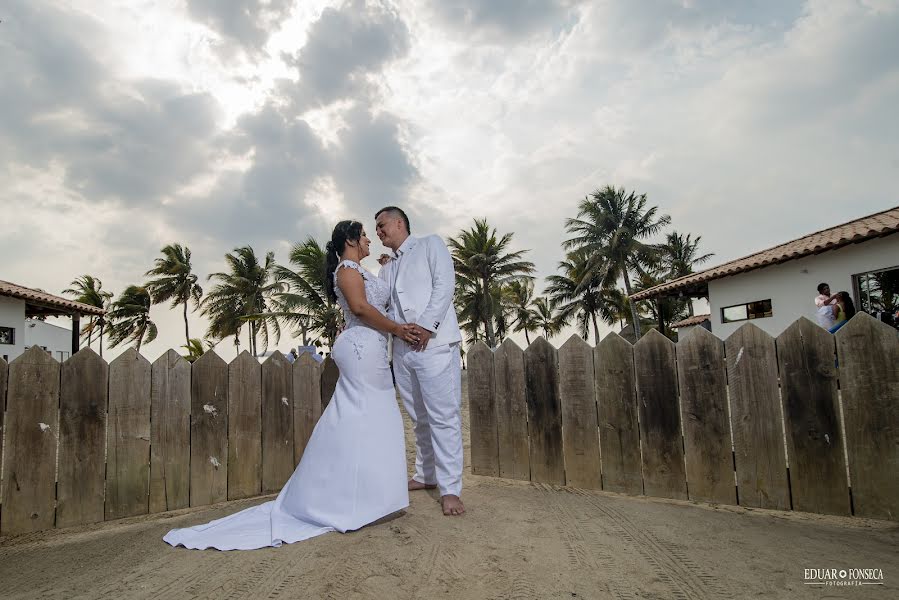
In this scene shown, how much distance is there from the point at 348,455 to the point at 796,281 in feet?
49.2

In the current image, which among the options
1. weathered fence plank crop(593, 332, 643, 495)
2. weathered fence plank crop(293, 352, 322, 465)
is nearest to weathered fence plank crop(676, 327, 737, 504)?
weathered fence plank crop(593, 332, 643, 495)

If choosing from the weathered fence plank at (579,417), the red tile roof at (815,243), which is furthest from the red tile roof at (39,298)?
the red tile roof at (815,243)

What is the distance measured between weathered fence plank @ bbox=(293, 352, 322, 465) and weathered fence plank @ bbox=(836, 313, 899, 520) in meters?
3.71

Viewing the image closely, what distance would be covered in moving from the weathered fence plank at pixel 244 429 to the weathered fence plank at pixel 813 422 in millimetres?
3828

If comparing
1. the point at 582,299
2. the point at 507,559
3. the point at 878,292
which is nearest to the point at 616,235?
the point at 582,299

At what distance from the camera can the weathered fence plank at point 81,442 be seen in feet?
11.1

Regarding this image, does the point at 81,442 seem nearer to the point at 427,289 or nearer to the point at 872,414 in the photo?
the point at 427,289

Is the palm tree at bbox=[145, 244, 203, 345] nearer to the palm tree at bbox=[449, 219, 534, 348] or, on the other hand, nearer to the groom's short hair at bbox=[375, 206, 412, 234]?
the palm tree at bbox=[449, 219, 534, 348]

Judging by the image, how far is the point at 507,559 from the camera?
7.23 ft

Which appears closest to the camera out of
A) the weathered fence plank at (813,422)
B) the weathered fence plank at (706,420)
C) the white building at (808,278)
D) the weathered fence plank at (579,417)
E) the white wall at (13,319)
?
the weathered fence plank at (813,422)

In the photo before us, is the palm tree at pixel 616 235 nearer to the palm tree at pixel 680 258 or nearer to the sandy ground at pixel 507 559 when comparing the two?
the palm tree at pixel 680 258

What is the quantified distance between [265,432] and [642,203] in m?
32.2

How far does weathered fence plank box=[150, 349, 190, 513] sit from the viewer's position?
3541mm

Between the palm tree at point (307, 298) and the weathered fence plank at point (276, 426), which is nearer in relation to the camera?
the weathered fence plank at point (276, 426)
